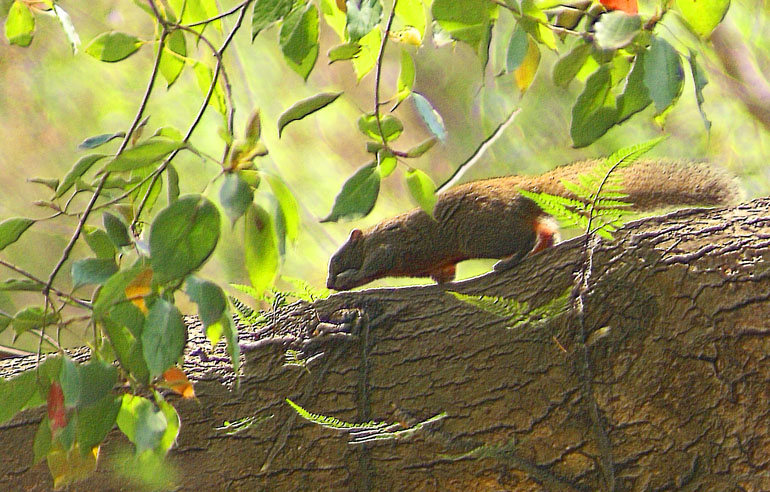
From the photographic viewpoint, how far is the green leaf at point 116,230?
0.89 meters

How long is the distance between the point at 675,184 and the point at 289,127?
2109 millimetres

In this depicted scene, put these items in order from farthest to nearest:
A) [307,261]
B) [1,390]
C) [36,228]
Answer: [36,228] → [307,261] → [1,390]

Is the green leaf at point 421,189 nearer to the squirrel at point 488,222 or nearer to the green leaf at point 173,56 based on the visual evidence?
the green leaf at point 173,56

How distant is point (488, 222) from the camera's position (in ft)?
6.18

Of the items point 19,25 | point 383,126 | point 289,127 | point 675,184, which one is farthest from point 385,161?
point 289,127

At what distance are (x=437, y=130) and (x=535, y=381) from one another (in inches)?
16.3

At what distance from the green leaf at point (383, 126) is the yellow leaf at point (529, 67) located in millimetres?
227

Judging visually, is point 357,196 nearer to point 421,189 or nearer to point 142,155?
point 421,189

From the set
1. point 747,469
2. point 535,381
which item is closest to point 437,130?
point 535,381

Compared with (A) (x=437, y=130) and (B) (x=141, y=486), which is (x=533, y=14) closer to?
(A) (x=437, y=130)

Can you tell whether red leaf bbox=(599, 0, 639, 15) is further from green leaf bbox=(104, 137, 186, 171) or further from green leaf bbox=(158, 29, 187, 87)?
green leaf bbox=(158, 29, 187, 87)

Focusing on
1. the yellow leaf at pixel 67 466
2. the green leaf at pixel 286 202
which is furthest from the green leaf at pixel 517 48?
the yellow leaf at pixel 67 466

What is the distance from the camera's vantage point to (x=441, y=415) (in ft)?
3.22

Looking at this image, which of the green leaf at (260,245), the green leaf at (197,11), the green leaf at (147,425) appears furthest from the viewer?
the green leaf at (197,11)
